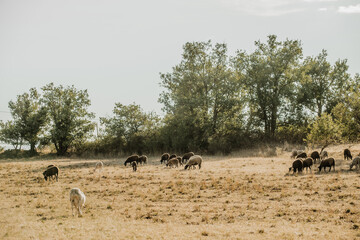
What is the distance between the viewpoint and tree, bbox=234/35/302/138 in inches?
1670

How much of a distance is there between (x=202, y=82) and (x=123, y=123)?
43.0 ft

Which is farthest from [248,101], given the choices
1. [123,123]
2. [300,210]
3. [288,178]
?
[300,210]

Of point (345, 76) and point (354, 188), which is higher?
point (345, 76)

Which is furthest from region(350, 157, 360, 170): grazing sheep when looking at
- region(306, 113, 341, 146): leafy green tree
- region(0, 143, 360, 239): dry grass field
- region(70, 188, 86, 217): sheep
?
region(70, 188, 86, 217): sheep

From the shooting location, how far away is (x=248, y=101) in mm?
43625

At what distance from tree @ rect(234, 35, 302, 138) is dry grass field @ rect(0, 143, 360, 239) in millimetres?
26177

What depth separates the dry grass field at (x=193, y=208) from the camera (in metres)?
8.88

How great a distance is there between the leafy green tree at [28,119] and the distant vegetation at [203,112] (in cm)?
14

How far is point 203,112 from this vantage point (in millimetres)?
40312

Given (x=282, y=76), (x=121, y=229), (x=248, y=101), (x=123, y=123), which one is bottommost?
(x=121, y=229)

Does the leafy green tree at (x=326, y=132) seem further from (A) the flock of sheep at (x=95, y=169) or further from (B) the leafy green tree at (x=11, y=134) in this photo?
(B) the leafy green tree at (x=11, y=134)

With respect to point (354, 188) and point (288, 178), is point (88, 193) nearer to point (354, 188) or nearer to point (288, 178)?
point (288, 178)

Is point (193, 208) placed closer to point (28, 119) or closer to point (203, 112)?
point (203, 112)

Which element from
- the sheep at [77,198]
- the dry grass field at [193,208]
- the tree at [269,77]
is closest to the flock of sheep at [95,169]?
the sheep at [77,198]
